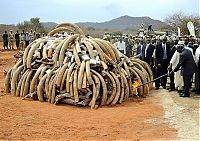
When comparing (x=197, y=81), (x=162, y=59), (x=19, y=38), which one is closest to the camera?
(x=197, y=81)

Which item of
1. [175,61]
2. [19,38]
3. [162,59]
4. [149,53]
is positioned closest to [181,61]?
[175,61]

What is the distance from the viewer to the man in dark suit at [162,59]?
13.9 metres

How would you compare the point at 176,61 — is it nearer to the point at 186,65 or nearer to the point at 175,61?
the point at 175,61

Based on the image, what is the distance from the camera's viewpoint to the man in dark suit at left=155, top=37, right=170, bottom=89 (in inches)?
548

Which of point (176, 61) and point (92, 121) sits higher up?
point (176, 61)

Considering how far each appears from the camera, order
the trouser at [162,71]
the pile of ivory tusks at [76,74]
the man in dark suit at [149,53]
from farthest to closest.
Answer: the man in dark suit at [149,53]
the trouser at [162,71]
the pile of ivory tusks at [76,74]

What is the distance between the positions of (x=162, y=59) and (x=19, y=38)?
19.9 metres

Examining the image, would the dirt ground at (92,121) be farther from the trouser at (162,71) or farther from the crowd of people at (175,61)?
the trouser at (162,71)

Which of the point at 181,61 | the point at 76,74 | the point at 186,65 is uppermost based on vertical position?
the point at 181,61

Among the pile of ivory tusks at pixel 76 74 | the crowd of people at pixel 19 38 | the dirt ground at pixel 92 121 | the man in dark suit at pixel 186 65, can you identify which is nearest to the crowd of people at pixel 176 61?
the man in dark suit at pixel 186 65

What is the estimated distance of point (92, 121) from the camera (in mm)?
9422

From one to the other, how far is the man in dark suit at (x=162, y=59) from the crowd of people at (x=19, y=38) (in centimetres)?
1788

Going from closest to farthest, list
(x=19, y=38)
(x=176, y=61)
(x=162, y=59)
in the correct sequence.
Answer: (x=176, y=61), (x=162, y=59), (x=19, y=38)

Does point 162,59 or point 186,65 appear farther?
point 162,59
